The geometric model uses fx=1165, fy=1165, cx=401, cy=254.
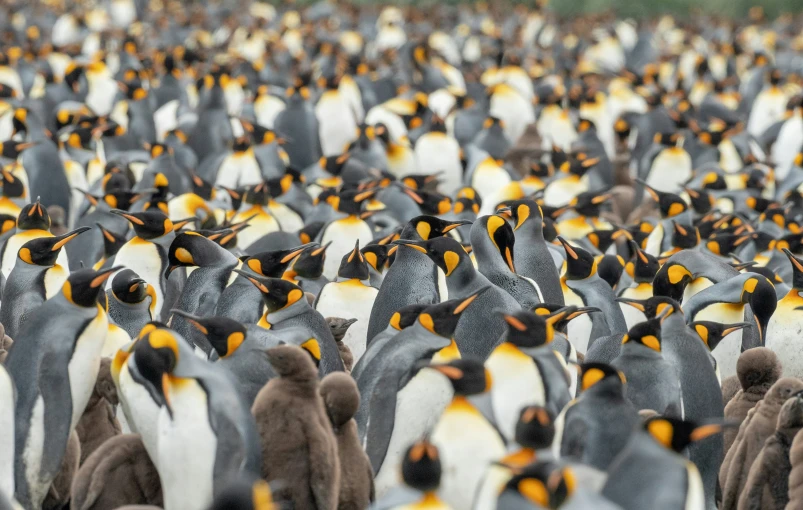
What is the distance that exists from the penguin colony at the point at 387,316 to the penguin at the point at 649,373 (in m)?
0.01

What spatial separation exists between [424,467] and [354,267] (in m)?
2.57

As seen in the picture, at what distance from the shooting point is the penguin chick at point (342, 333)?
507cm

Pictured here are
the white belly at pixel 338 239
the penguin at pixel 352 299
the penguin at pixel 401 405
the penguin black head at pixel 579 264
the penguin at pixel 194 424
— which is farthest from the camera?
the white belly at pixel 338 239

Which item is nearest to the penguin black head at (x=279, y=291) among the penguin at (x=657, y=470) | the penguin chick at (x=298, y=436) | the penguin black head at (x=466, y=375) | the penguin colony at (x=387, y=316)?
the penguin colony at (x=387, y=316)

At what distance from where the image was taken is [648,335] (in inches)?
173

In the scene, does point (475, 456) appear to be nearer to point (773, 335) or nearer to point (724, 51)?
point (773, 335)

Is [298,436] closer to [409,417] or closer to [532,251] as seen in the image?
[409,417]

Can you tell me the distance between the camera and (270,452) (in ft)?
12.4

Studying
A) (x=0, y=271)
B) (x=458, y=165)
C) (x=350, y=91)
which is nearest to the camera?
(x=0, y=271)

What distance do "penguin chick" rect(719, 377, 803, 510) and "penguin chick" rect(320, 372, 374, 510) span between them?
132 cm

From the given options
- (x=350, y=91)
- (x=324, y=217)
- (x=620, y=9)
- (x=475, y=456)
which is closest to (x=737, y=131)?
(x=350, y=91)

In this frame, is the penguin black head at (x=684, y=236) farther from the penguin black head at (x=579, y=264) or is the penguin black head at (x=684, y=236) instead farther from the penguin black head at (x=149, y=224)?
the penguin black head at (x=149, y=224)

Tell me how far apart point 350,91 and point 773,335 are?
8.22 metres

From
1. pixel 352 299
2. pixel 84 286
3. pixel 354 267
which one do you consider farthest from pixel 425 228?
pixel 84 286
